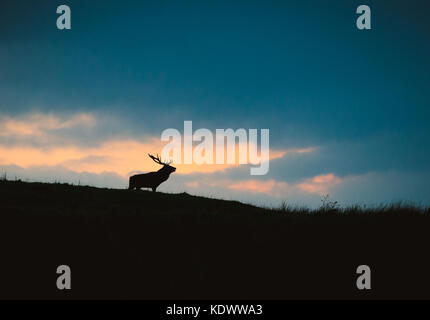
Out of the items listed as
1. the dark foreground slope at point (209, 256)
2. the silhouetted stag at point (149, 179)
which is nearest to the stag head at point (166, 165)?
the silhouetted stag at point (149, 179)

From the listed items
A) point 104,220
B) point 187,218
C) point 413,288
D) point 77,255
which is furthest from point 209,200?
point 413,288

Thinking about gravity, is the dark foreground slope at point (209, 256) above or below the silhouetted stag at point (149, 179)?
below

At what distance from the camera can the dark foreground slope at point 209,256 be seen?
848cm

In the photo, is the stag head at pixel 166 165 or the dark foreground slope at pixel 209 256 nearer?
the dark foreground slope at pixel 209 256

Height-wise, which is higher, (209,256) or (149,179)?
(149,179)

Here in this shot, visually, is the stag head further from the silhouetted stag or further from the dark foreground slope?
the dark foreground slope

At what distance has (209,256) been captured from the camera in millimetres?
9516

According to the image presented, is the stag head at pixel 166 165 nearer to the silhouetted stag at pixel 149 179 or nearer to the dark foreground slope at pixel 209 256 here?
the silhouetted stag at pixel 149 179

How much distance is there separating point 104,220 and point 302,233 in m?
5.54

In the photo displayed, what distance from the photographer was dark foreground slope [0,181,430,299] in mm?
8484

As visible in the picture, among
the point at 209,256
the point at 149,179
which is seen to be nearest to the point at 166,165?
the point at 149,179

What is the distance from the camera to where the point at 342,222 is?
1180 cm

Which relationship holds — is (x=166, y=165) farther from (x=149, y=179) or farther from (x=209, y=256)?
(x=209, y=256)
